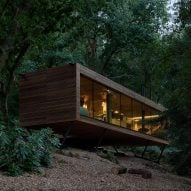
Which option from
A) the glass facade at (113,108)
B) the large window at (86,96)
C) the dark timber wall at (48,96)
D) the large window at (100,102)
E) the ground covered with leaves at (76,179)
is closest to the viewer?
the ground covered with leaves at (76,179)

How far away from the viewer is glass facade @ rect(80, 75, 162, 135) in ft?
57.7

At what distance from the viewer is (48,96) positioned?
1747 cm

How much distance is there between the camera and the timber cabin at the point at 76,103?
1672 cm

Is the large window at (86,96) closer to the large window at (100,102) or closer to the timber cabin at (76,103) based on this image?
the timber cabin at (76,103)

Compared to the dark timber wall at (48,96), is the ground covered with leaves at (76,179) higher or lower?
lower

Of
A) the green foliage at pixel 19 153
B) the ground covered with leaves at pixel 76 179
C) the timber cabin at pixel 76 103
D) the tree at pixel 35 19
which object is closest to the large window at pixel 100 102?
the timber cabin at pixel 76 103

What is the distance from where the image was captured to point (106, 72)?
33188mm

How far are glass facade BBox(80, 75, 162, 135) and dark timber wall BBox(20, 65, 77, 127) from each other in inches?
25.8

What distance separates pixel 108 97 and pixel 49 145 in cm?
701

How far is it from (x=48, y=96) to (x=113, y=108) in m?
3.30

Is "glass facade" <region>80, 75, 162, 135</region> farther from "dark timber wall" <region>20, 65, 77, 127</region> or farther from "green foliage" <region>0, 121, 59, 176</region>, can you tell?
"green foliage" <region>0, 121, 59, 176</region>

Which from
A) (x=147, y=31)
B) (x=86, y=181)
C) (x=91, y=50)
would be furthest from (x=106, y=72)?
(x=86, y=181)

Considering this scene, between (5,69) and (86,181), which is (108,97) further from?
(86,181)

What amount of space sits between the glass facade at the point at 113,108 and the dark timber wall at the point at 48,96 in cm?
65
